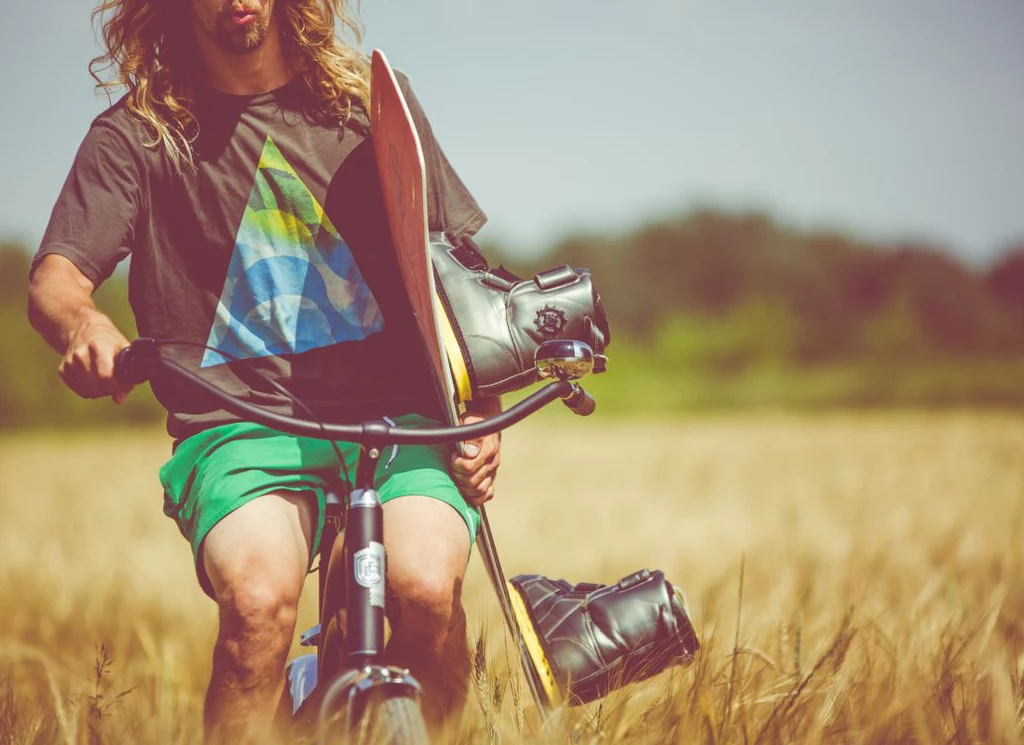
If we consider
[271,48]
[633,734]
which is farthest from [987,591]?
[271,48]

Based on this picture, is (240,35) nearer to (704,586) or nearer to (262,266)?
(262,266)

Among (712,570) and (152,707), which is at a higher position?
(152,707)

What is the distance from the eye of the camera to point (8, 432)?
2736 cm

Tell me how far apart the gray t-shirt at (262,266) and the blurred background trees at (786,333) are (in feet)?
61.3

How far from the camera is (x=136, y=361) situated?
1817mm

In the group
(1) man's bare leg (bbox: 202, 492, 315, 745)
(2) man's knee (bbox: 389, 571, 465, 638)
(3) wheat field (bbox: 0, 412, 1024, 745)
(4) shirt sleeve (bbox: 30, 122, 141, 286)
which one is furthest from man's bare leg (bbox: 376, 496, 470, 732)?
(4) shirt sleeve (bbox: 30, 122, 141, 286)

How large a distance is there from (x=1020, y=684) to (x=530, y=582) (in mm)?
1358

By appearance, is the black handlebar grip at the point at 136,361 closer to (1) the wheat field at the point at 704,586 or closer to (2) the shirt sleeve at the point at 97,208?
(2) the shirt sleeve at the point at 97,208

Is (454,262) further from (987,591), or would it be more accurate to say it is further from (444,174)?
(987,591)

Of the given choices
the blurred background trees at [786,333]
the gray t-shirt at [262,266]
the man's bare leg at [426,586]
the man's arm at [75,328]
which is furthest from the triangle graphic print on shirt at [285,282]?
the blurred background trees at [786,333]

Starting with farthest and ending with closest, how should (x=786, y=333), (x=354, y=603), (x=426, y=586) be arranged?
(x=786, y=333)
(x=426, y=586)
(x=354, y=603)

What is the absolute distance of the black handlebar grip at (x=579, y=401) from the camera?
82.5 inches

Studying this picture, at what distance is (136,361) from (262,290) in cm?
79

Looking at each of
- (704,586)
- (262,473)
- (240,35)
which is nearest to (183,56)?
(240,35)
